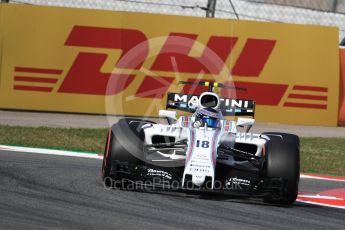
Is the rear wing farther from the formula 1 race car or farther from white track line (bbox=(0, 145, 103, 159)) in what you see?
white track line (bbox=(0, 145, 103, 159))

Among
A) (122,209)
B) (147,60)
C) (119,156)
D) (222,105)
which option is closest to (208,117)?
(222,105)

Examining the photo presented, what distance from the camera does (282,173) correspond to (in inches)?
327

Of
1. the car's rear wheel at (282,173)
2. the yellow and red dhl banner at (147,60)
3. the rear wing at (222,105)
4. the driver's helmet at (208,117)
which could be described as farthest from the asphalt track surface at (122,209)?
the yellow and red dhl banner at (147,60)

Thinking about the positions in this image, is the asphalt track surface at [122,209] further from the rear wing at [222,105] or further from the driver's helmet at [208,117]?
the rear wing at [222,105]

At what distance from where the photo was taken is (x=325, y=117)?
15633 millimetres

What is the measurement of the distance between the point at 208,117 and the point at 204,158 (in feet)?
3.09

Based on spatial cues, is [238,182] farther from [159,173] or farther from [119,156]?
[119,156]

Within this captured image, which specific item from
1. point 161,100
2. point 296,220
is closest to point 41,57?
point 161,100

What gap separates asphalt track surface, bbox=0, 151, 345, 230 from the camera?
686 cm

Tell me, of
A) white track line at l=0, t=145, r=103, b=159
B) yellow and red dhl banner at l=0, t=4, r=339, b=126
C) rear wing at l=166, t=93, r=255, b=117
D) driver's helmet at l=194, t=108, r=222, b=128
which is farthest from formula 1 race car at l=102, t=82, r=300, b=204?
yellow and red dhl banner at l=0, t=4, r=339, b=126

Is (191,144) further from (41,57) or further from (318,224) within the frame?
(41,57)

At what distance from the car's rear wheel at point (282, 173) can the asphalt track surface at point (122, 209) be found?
4.7 inches

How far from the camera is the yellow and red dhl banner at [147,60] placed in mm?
15180

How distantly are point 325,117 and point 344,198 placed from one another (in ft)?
20.5
